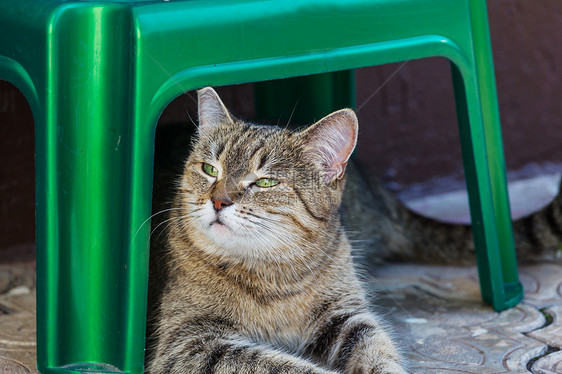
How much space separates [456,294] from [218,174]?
4.17 feet

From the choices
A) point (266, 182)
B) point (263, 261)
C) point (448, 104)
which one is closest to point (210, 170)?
point (266, 182)

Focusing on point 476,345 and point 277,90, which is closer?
point 476,345

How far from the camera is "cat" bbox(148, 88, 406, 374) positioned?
2.37 m

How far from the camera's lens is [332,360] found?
101 inches

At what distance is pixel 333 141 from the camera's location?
2477 millimetres

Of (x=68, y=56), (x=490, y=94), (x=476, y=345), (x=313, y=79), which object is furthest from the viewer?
(x=313, y=79)

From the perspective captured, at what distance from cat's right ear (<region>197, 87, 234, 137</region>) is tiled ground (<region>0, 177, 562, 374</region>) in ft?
2.87

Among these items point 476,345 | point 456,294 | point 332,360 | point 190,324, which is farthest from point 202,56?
point 456,294

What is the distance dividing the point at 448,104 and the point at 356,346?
223 cm

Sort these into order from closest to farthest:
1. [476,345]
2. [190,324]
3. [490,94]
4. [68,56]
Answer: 1. [68,56]
2. [190,324]
3. [476,345]
4. [490,94]

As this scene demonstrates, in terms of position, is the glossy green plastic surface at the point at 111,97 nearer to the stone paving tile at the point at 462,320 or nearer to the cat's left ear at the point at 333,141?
the cat's left ear at the point at 333,141

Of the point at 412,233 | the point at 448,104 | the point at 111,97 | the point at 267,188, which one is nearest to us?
the point at 111,97

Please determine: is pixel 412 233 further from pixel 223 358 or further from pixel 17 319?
pixel 17 319

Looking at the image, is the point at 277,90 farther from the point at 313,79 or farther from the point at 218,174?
the point at 218,174
